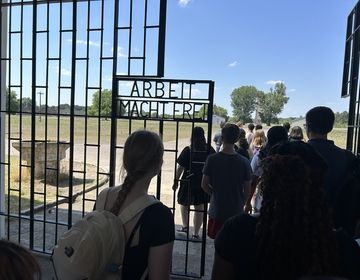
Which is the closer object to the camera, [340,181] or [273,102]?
[340,181]

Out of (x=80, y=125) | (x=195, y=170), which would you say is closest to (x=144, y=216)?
(x=195, y=170)

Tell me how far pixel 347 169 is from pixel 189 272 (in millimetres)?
2432

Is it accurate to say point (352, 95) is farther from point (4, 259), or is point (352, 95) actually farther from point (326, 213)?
point (4, 259)

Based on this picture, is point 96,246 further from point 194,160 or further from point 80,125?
point 80,125

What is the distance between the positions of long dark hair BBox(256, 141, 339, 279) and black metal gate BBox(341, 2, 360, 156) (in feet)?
8.27

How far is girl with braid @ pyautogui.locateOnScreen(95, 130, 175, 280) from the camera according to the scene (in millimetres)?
1598

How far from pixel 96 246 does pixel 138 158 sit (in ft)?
1.38

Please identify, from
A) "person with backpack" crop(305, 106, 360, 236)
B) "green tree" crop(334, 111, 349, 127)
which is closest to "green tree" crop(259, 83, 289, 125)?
"green tree" crop(334, 111, 349, 127)

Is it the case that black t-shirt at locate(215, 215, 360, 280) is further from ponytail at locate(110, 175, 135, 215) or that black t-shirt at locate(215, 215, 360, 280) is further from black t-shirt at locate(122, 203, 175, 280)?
ponytail at locate(110, 175, 135, 215)

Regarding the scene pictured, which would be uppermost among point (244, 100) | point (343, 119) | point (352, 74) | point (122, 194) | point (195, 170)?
point (244, 100)

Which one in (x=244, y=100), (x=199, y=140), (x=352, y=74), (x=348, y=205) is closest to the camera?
(x=348, y=205)

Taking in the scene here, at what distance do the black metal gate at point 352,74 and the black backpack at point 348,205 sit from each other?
134cm

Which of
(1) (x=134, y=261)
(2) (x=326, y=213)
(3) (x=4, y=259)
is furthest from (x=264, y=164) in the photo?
(3) (x=4, y=259)

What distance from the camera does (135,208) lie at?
5.32ft
